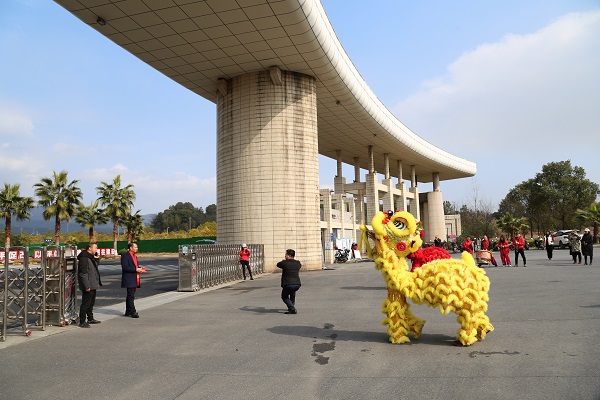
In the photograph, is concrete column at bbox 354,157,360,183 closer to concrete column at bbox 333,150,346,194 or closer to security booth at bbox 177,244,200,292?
concrete column at bbox 333,150,346,194

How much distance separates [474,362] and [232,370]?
3327 millimetres

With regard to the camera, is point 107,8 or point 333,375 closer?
point 333,375

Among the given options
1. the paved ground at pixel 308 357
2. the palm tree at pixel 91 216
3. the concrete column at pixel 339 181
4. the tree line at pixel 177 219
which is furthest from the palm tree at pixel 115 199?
the tree line at pixel 177 219

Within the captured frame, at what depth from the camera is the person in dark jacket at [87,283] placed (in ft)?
31.0

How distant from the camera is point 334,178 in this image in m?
42.8

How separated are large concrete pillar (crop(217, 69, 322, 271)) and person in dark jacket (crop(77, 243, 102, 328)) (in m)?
14.0

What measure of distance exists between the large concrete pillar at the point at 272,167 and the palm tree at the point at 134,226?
36.4m

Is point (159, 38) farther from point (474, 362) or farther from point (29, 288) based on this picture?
point (474, 362)

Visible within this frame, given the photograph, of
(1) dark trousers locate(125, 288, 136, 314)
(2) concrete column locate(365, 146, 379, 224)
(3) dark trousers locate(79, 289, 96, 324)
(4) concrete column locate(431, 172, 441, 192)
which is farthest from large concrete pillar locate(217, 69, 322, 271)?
(4) concrete column locate(431, 172, 441, 192)

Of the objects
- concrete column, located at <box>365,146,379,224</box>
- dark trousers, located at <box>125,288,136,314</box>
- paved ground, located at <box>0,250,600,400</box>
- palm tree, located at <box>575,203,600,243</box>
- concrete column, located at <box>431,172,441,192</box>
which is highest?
concrete column, located at <box>431,172,441,192</box>

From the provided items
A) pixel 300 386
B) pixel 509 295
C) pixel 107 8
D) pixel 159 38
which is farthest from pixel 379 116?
pixel 300 386

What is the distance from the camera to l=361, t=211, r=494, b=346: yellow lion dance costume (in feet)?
22.1

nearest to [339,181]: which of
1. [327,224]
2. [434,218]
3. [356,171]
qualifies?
[356,171]

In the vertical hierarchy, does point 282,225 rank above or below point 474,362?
above
